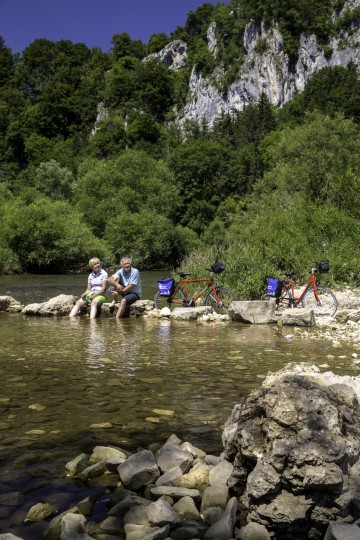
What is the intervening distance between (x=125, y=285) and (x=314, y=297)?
5.08 m

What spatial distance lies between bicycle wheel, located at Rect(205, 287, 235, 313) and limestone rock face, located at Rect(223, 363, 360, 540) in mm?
10465

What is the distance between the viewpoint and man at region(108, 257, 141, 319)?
41.7 ft

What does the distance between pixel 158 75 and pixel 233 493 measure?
137543 mm

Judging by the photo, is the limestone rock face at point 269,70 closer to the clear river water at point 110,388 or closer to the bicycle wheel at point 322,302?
the bicycle wheel at point 322,302

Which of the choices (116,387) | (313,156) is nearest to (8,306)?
(116,387)

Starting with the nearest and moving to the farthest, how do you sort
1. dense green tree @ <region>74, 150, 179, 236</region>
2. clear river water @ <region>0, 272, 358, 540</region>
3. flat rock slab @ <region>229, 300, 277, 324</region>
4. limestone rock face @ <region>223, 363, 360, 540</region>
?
1. limestone rock face @ <region>223, 363, 360, 540</region>
2. clear river water @ <region>0, 272, 358, 540</region>
3. flat rock slab @ <region>229, 300, 277, 324</region>
4. dense green tree @ <region>74, 150, 179, 236</region>

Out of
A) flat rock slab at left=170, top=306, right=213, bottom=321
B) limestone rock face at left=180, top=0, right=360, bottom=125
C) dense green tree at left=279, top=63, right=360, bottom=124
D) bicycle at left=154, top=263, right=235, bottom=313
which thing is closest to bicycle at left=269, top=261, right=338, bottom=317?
bicycle at left=154, top=263, right=235, bottom=313

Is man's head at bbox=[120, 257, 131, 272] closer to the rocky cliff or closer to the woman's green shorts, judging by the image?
the woman's green shorts

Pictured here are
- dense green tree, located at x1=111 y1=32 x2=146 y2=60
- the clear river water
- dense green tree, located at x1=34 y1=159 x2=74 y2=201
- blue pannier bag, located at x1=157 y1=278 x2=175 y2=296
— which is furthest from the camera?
dense green tree, located at x1=111 y1=32 x2=146 y2=60

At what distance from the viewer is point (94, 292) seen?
1291cm

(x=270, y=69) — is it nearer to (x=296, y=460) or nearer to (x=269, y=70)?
(x=269, y=70)

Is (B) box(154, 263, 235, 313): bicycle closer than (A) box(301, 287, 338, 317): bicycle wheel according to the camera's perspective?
No

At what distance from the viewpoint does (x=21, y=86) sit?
435 ft

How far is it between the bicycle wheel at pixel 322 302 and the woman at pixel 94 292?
516 centimetres
